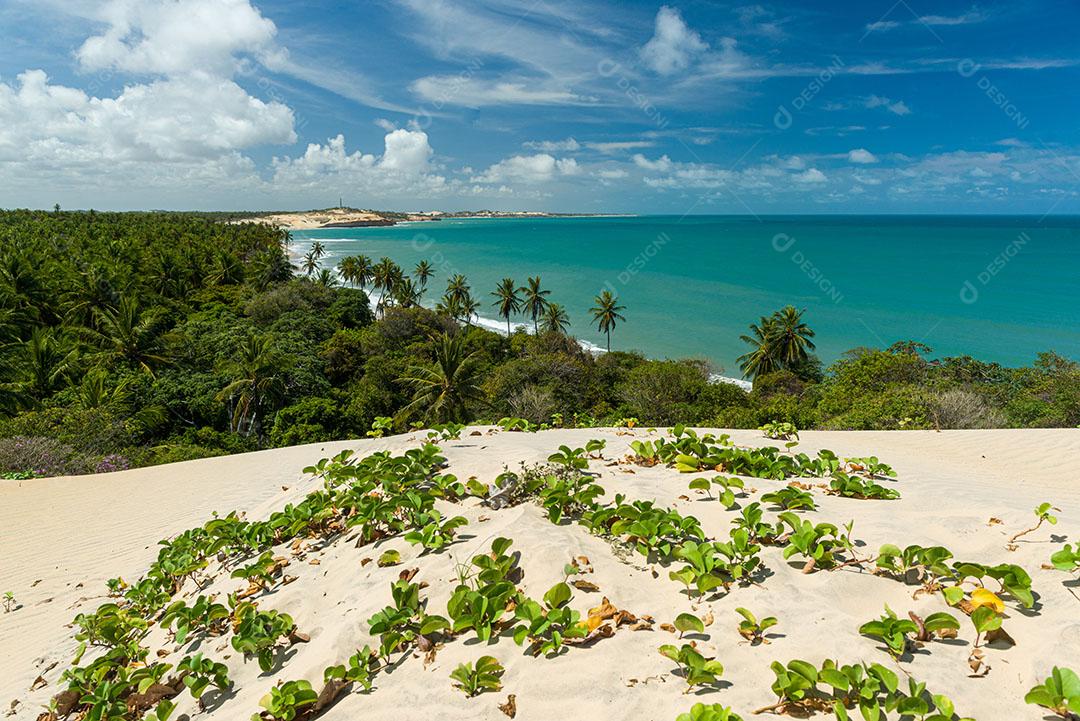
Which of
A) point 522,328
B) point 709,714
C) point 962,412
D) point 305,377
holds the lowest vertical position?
point 305,377

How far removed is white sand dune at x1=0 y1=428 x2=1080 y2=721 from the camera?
2771mm

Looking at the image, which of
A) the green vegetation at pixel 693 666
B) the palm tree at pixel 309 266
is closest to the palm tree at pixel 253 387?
the green vegetation at pixel 693 666

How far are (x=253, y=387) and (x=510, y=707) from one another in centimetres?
2646

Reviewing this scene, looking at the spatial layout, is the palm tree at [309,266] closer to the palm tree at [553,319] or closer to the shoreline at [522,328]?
the shoreline at [522,328]

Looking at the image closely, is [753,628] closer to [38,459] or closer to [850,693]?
[850,693]

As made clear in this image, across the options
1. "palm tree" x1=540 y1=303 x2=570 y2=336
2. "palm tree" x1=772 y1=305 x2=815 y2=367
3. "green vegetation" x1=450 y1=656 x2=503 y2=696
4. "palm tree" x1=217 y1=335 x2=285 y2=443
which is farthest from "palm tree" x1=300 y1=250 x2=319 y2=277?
"green vegetation" x1=450 y1=656 x2=503 y2=696

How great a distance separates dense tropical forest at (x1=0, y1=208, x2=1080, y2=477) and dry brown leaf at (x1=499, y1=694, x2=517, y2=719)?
540 cm

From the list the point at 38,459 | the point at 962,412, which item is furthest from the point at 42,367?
the point at 962,412

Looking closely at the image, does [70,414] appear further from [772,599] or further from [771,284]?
[771,284]

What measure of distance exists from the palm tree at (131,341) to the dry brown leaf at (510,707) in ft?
103

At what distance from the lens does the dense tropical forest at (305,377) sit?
1730 centimetres

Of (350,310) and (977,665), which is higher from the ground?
(977,665)

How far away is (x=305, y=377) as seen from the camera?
30.4 metres

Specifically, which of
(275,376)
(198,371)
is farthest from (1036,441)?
(198,371)
